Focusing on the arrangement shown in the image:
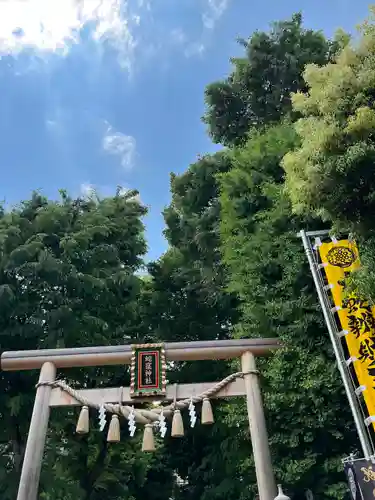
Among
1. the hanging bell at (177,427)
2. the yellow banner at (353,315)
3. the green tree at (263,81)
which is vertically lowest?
the hanging bell at (177,427)

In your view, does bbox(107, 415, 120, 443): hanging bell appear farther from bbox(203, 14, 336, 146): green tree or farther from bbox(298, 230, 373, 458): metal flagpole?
bbox(203, 14, 336, 146): green tree

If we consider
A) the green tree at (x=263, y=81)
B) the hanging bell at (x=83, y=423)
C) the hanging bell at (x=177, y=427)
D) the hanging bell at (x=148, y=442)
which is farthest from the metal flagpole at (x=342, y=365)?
the green tree at (x=263, y=81)

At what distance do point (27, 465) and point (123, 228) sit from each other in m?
7.94

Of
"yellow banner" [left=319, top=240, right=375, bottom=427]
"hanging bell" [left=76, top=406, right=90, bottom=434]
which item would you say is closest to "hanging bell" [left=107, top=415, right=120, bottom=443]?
"hanging bell" [left=76, top=406, right=90, bottom=434]

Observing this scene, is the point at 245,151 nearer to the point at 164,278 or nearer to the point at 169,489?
the point at 164,278

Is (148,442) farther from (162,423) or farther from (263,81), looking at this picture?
(263,81)

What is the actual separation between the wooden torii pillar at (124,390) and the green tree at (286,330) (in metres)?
0.45

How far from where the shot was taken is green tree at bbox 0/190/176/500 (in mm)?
10188

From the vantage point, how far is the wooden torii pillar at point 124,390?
249 inches

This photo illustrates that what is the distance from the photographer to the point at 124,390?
7.07 m

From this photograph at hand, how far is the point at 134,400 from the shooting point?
274 inches

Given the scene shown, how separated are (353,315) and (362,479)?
193 cm

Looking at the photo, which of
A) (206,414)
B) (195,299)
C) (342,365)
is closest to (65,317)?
(195,299)

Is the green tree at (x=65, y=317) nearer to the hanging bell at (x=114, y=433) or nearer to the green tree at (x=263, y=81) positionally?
the hanging bell at (x=114, y=433)
